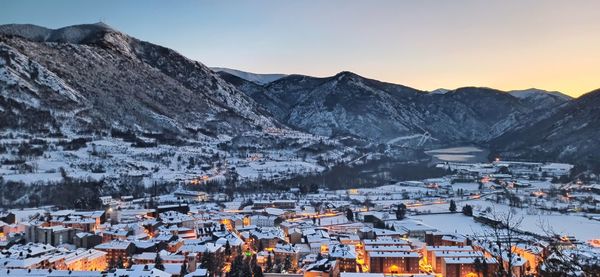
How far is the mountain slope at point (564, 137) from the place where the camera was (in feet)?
266

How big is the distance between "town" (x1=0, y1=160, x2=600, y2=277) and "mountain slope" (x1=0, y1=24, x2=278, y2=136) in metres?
30.7

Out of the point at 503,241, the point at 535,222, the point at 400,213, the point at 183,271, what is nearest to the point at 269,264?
the point at 183,271

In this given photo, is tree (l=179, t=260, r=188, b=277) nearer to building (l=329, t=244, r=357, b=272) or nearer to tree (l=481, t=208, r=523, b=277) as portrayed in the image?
building (l=329, t=244, r=357, b=272)

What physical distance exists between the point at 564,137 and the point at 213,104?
63324 mm

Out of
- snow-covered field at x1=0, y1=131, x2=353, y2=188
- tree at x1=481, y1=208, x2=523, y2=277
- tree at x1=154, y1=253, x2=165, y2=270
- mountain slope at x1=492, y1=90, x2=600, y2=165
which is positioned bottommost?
tree at x1=154, y1=253, x2=165, y2=270

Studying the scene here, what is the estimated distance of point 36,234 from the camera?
91.0 ft

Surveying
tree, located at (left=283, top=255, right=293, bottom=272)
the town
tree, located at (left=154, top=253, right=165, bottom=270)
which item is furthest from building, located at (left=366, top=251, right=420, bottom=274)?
tree, located at (left=154, top=253, right=165, bottom=270)

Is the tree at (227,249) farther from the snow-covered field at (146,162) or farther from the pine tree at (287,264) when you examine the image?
the snow-covered field at (146,162)

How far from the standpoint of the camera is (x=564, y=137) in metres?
92.7

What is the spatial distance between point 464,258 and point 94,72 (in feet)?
261

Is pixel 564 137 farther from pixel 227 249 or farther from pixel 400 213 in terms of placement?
pixel 227 249

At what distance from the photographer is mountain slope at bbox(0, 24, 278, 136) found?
71500 mm

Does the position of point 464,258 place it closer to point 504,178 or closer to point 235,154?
point 504,178

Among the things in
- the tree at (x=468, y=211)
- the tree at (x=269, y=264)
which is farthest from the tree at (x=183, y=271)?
the tree at (x=468, y=211)
